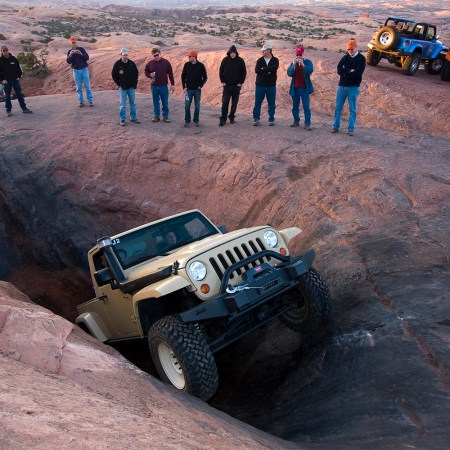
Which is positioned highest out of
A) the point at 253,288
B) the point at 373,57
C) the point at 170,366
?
the point at 253,288

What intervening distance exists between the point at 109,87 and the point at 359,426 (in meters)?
17.0

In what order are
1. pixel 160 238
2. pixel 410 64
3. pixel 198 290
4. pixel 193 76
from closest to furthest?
pixel 198 290 < pixel 160 238 < pixel 193 76 < pixel 410 64

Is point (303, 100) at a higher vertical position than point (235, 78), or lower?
lower

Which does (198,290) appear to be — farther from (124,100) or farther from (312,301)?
(124,100)

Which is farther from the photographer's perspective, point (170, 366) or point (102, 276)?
point (102, 276)

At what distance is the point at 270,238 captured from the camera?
568 cm

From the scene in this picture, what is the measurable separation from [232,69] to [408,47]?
894cm

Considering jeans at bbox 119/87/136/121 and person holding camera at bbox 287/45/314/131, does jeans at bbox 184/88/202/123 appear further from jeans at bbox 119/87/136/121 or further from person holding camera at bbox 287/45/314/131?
person holding camera at bbox 287/45/314/131

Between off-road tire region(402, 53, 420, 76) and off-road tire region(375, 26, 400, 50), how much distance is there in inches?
26.4

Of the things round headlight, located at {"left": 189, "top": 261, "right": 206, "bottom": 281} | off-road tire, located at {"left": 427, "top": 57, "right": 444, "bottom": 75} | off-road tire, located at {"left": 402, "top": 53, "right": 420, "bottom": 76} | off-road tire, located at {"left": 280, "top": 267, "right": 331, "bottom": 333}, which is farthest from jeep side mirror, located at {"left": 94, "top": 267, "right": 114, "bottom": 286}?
off-road tire, located at {"left": 427, "top": 57, "right": 444, "bottom": 75}

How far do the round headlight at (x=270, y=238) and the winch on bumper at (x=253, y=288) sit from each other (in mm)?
337

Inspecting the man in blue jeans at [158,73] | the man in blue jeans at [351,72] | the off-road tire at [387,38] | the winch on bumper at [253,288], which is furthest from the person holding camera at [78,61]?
the off-road tire at [387,38]

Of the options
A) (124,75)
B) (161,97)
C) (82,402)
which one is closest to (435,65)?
(161,97)

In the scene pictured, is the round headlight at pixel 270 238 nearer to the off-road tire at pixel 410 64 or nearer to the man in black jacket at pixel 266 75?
the man in black jacket at pixel 266 75
